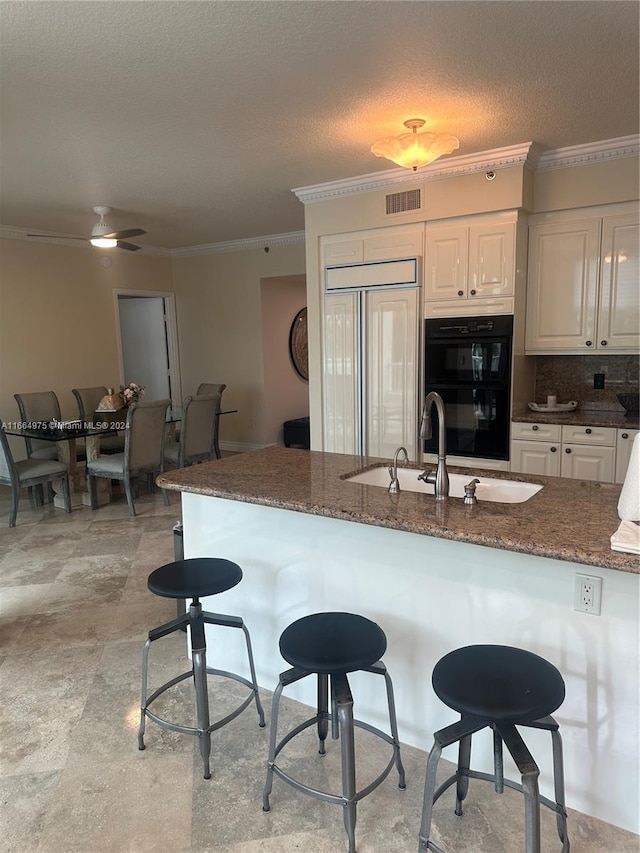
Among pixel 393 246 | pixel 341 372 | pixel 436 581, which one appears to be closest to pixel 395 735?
pixel 436 581

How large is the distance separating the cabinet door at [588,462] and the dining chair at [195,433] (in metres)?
3.26

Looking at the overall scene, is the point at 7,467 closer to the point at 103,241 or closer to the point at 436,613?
the point at 103,241

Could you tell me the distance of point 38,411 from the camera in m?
5.78

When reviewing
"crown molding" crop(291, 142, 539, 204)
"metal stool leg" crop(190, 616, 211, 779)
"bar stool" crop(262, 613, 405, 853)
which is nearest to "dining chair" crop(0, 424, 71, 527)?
"crown molding" crop(291, 142, 539, 204)

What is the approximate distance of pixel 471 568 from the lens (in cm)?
189

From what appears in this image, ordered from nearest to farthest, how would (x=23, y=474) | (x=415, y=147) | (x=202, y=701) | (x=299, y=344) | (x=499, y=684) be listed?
(x=499, y=684) → (x=202, y=701) → (x=415, y=147) → (x=23, y=474) → (x=299, y=344)

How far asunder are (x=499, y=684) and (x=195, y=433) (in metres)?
4.47

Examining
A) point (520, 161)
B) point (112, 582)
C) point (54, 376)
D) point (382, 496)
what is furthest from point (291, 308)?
point (382, 496)

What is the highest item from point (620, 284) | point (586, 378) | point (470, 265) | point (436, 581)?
point (470, 265)

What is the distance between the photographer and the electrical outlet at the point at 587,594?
167cm

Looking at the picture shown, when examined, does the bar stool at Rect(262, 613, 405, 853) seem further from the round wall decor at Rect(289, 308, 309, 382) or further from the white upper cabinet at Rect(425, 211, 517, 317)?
the round wall decor at Rect(289, 308, 309, 382)

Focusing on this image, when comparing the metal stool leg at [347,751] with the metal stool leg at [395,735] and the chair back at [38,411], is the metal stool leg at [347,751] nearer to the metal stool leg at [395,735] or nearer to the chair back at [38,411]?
the metal stool leg at [395,735]

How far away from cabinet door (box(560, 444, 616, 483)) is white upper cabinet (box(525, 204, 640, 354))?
0.72m

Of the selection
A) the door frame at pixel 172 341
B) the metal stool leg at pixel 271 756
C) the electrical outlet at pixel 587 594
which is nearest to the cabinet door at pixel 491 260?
the electrical outlet at pixel 587 594
